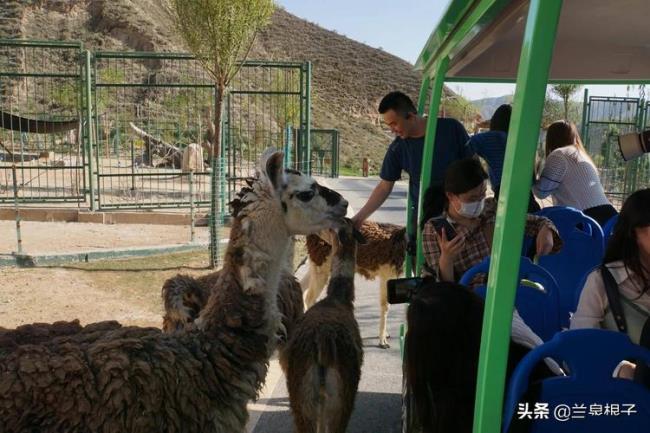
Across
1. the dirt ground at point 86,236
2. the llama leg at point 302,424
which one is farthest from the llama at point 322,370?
the dirt ground at point 86,236

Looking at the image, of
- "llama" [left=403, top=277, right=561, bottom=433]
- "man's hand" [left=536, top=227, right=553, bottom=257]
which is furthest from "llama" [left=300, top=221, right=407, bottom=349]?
"llama" [left=403, top=277, right=561, bottom=433]

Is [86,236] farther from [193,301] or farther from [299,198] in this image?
[299,198]

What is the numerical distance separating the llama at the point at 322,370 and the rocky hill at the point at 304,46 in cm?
3210

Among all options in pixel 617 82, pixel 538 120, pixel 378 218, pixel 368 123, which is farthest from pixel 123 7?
pixel 538 120

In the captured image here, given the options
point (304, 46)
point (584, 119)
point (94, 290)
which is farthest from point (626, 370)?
point (304, 46)

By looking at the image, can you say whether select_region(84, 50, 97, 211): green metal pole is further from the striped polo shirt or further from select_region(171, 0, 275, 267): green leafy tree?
the striped polo shirt

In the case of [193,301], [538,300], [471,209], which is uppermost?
[471,209]

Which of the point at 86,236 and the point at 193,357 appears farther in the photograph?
the point at 86,236

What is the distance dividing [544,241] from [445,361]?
1.70 m

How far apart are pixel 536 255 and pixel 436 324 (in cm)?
179

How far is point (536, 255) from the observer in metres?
3.61

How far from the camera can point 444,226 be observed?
3.46 metres

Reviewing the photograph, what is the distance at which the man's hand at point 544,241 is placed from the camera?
346 cm

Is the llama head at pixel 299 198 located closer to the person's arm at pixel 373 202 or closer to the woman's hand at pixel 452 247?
the woman's hand at pixel 452 247
